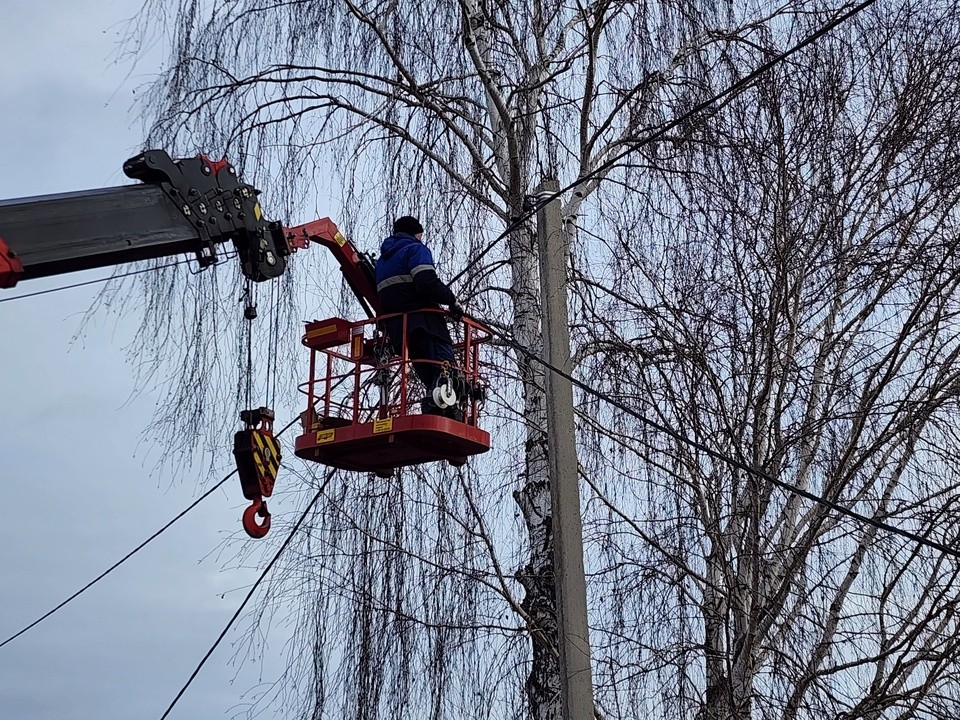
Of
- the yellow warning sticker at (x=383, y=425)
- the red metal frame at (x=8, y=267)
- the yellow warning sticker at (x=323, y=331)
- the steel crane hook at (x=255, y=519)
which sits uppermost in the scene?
the yellow warning sticker at (x=323, y=331)

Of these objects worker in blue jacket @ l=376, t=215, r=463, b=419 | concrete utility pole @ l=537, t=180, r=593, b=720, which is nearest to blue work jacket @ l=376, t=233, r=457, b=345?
worker in blue jacket @ l=376, t=215, r=463, b=419

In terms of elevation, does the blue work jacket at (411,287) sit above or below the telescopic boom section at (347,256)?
below

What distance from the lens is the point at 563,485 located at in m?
7.60

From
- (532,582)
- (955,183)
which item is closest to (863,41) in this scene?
(955,183)

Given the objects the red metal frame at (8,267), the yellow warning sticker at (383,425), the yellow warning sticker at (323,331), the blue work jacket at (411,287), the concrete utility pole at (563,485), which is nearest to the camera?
the red metal frame at (8,267)

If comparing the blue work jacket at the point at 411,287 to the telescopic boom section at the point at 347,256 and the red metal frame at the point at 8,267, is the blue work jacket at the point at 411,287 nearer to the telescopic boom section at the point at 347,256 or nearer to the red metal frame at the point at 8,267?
the telescopic boom section at the point at 347,256

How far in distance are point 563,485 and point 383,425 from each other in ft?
4.06

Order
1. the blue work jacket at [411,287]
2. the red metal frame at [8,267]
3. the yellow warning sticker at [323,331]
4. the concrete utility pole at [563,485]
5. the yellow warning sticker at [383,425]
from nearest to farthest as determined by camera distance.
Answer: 1. the red metal frame at [8,267]
2. the concrete utility pole at [563,485]
3. the yellow warning sticker at [383,425]
4. the blue work jacket at [411,287]
5. the yellow warning sticker at [323,331]

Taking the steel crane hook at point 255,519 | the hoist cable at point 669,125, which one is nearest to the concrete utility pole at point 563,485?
the hoist cable at point 669,125

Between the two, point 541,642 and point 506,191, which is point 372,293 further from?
point 541,642

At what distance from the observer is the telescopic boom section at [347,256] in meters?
9.09

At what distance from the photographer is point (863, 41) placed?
9.34m

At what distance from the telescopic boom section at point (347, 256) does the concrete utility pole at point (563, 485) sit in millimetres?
1528

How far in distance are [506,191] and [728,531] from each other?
2.90 m
